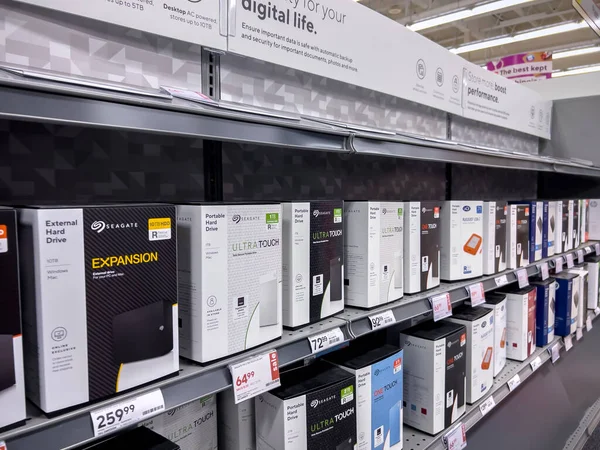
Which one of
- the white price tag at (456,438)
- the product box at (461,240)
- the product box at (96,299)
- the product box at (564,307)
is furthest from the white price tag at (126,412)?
the product box at (564,307)

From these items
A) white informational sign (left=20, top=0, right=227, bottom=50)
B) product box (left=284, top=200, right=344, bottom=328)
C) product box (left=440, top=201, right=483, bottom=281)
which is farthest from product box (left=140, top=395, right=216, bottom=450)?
product box (left=440, top=201, right=483, bottom=281)

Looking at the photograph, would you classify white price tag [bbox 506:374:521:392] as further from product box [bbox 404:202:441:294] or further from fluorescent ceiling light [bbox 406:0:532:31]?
fluorescent ceiling light [bbox 406:0:532:31]

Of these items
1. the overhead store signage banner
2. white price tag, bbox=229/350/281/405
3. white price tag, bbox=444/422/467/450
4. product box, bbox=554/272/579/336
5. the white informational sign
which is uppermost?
the overhead store signage banner

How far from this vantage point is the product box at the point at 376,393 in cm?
123

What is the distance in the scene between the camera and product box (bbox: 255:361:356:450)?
1.02 metres

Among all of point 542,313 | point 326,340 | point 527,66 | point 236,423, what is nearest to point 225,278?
point 326,340

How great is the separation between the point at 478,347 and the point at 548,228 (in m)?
1.03

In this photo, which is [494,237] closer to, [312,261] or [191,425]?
[312,261]

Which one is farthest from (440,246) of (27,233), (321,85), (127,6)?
(27,233)

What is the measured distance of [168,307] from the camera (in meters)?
0.78

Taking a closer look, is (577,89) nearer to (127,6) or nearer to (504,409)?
(504,409)

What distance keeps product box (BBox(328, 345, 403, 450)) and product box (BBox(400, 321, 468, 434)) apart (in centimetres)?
16

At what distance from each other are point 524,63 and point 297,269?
29.1 feet

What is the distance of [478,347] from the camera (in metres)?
1.74
